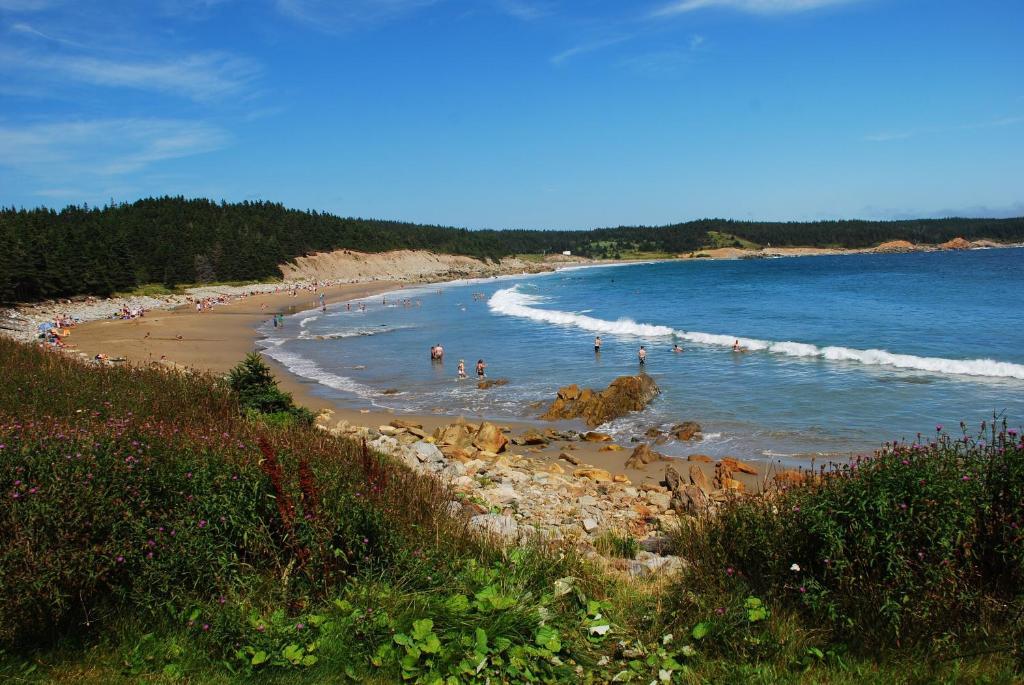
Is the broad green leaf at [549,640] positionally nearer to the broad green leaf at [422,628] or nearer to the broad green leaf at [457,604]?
the broad green leaf at [457,604]

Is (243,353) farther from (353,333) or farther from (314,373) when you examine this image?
(353,333)

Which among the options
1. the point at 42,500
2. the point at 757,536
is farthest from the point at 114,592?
the point at 757,536

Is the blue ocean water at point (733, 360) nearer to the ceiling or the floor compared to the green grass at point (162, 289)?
nearer to the floor

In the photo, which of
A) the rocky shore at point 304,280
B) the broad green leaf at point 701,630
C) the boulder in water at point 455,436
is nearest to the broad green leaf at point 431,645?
the broad green leaf at point 701,630

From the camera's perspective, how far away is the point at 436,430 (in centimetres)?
1864

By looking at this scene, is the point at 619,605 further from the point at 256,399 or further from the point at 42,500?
the point at 256,399

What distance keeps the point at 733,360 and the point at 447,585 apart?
28686 millimetres

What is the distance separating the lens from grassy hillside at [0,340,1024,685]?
4.49 m

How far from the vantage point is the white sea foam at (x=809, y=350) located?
1039 inches

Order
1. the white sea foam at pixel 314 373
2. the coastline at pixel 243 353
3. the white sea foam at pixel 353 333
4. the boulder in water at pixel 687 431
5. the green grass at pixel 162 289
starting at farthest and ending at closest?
the green grass at pixel 162 289
the white sea foam at pixel 353 333
the white sea foam at pixel 314 373
the boulder in water at pixel 687 431
the coastline at pixel 243 353

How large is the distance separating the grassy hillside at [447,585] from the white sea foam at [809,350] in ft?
84.1

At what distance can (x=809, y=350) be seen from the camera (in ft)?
109

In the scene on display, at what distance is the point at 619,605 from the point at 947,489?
101 inches

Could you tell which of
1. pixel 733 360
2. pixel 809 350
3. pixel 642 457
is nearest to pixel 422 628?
pixel 642 457
